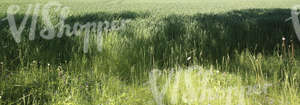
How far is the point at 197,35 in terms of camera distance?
4.73m

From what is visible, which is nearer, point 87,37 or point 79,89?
point 79,89

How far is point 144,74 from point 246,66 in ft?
5.35

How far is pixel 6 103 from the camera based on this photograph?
252 centimetres

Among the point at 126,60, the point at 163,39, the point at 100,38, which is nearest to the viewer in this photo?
the point at 126,60

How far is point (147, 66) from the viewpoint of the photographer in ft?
12.0

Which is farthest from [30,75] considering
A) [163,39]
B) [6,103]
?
[163,39]

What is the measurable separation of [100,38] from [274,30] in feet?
12.6

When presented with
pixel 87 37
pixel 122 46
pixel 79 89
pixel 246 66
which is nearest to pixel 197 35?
pixel 246 66

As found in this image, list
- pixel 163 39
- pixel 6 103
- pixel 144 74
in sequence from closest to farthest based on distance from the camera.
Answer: pixel 6 103
pixel 144 74
pixel 163 39

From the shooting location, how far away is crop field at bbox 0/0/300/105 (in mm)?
2611

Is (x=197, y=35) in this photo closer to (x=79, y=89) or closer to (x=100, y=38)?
(x=100, y=38)

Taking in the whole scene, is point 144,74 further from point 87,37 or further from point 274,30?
point 274,30

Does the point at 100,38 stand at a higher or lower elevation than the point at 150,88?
higher

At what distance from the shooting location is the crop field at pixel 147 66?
2.61 meters
